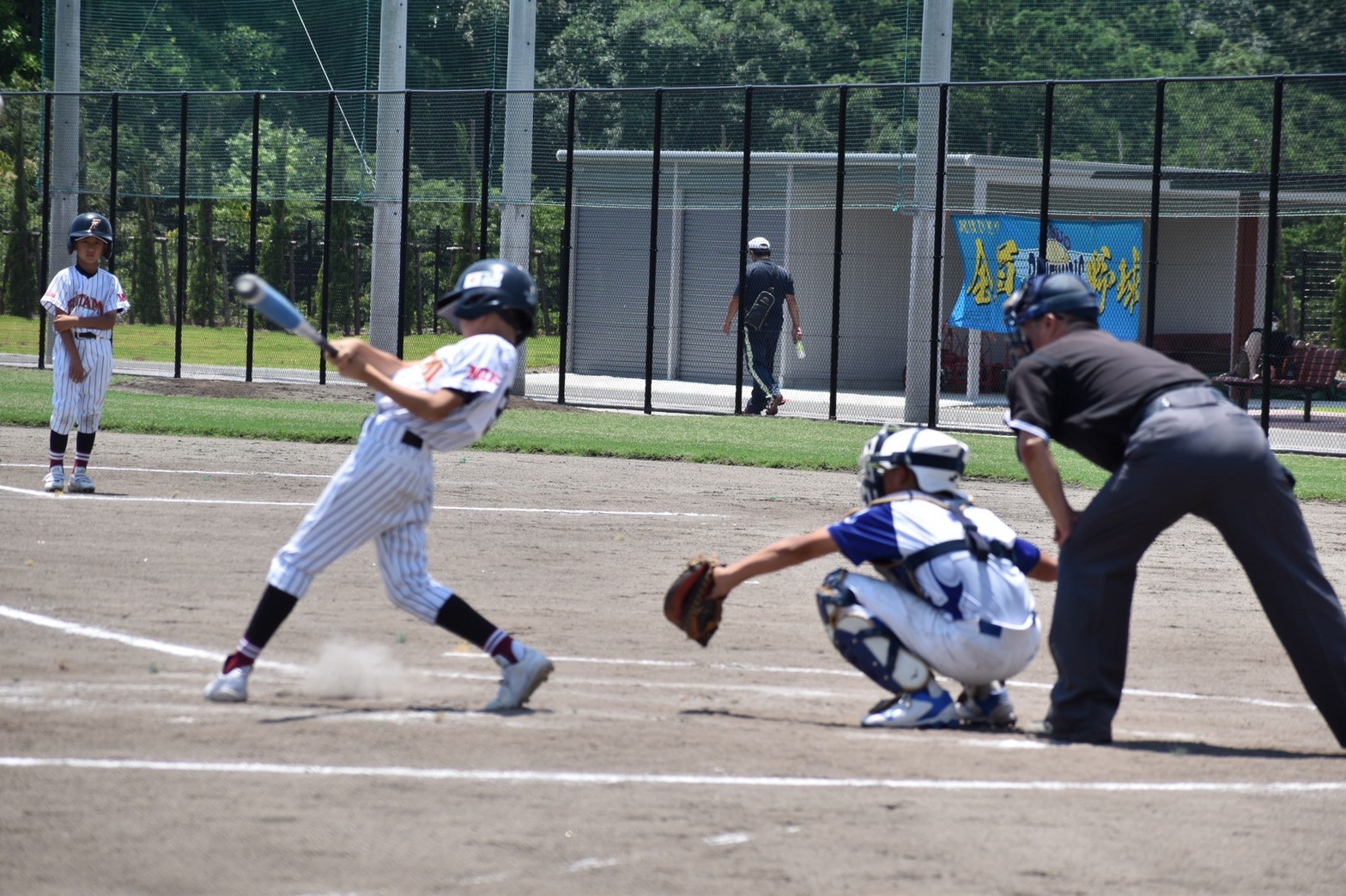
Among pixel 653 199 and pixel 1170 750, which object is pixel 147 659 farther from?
pixel 653 199

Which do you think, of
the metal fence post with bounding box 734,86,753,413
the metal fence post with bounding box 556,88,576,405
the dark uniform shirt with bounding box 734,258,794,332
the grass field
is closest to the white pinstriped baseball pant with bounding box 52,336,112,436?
the metal fence post with bounding box 556,88,576,405

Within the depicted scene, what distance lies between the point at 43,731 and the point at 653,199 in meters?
16.1

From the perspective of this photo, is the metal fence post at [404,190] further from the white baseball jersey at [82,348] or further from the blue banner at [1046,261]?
the white baseball jersey at [82,348]

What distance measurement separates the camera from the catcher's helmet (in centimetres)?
609

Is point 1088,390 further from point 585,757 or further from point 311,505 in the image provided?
point 311,505

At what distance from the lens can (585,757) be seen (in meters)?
5.30

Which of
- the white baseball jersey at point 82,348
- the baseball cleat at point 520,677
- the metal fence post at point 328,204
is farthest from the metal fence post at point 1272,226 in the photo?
the baseball cleat at point 520,677

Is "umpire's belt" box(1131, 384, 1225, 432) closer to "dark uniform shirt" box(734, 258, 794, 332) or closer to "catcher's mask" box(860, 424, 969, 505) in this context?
"catcher's mask" box(860, 424, 969, 505)

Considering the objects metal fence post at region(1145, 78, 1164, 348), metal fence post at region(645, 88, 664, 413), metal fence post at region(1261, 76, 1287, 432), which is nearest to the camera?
metal fence post at region(1261, 76, 1287, 432)

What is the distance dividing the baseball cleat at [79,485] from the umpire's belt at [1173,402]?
8652 millimetres

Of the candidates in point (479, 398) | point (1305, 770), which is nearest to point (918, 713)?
point (1305, 770)

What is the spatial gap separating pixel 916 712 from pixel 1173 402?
1442 millimetres

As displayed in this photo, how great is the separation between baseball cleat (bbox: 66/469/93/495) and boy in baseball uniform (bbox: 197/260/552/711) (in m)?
6.56

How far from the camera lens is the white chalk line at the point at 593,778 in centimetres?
500
